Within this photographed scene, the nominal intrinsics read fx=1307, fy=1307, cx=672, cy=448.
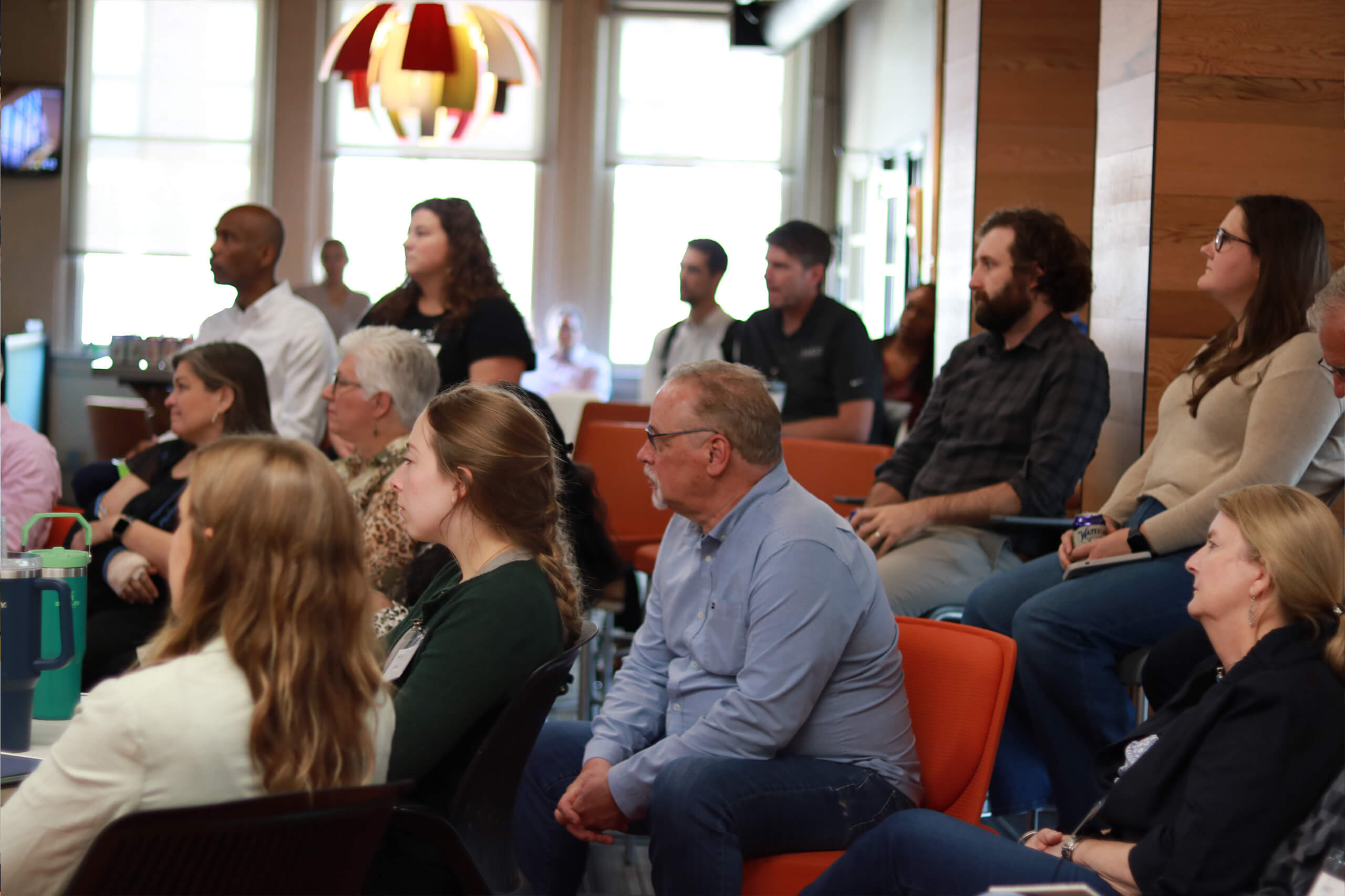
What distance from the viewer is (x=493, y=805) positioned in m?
1.76

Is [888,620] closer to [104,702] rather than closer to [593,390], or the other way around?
[104,702]

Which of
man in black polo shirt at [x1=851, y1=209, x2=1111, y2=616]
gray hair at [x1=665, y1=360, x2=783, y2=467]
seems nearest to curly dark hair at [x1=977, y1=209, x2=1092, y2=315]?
man in black polo shirt at [x1=851, y1=209, x2=1111, y2=616]

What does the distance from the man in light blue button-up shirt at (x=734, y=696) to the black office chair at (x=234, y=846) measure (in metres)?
0.77

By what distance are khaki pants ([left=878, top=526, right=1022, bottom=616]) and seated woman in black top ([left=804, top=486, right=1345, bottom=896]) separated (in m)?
1.19

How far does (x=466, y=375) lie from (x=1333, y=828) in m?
2.78

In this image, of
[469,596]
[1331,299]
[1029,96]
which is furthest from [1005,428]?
[1029,96]

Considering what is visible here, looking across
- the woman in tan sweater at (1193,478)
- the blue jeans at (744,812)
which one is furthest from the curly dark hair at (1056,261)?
the blue jeans at (744,812)

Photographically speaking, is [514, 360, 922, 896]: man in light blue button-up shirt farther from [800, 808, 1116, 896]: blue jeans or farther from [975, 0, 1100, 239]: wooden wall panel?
[975, 0, 1100, 239]: wooden wall panel

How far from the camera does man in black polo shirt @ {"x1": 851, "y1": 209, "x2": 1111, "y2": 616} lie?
314 cm

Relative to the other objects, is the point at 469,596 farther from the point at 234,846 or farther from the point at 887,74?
the point at 887,74

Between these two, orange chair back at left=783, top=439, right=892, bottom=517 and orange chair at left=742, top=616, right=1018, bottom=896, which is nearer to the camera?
orange chair at left=742, top=616, right=1018, bottom=896

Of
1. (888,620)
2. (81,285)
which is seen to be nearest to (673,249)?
(81,285)

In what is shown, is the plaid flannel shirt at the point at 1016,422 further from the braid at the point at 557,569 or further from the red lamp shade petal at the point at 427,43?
the red lamp shade petal at the point at 427,43

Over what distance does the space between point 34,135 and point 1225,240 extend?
29.0 feet
